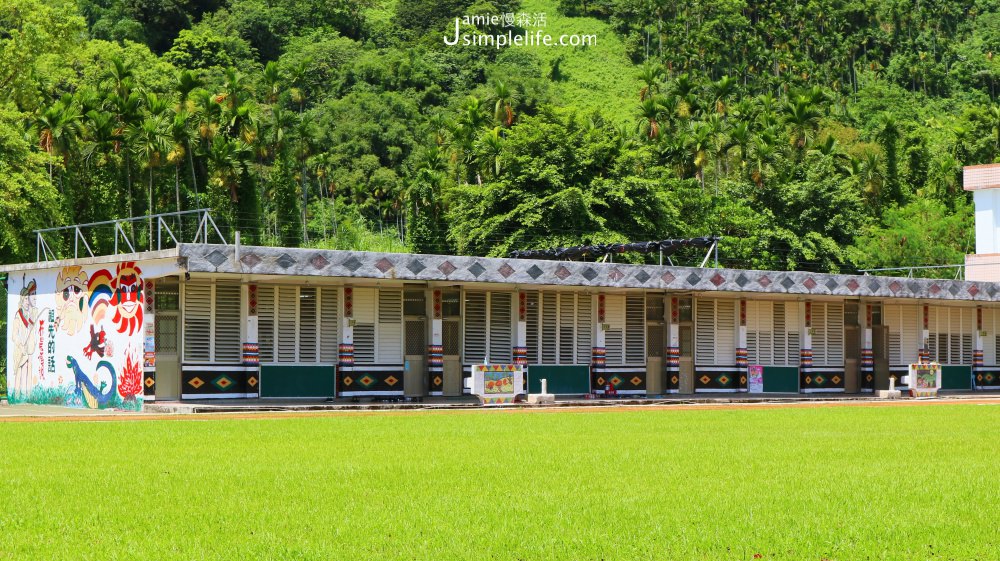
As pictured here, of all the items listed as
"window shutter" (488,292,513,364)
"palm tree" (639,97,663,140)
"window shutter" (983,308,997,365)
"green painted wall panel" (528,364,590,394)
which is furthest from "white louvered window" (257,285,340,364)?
"palm tree" (639,97,663,140)

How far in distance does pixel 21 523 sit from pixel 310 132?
237 ft

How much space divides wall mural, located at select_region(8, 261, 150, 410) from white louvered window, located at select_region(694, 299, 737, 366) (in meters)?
16.9

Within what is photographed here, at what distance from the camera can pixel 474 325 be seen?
3566 cm

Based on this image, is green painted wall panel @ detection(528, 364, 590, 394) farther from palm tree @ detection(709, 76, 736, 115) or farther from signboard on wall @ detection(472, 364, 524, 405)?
palm tree @ detection(709, 76, 736, 115)

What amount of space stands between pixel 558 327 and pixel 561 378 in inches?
55.0

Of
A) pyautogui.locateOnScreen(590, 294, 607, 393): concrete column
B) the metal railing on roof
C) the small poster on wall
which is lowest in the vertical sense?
the small poster on wall

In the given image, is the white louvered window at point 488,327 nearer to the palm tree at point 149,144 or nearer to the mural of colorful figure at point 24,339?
the mural of colorful figure at point 24,339

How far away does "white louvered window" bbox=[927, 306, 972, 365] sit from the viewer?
4509 centimetres

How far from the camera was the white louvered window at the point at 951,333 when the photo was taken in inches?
1775

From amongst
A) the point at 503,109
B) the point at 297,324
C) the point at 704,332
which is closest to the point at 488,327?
the point at 297,324

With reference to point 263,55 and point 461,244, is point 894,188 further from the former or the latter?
point 263,55

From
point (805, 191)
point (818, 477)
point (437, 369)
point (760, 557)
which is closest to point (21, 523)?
point (760, 557)

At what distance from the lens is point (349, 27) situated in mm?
140750

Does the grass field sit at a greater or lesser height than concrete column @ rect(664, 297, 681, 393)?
lesser
